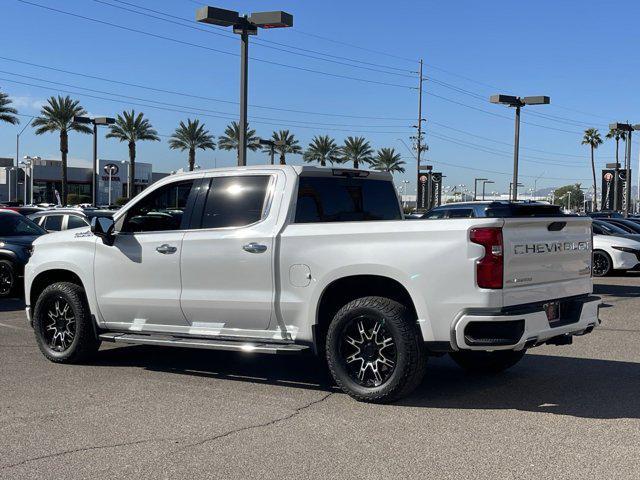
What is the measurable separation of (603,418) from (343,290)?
7.67 feet

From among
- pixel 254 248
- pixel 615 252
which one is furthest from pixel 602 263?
pixel 254 248

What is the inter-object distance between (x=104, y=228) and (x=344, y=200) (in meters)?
2.43

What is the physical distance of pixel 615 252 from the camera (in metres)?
19.4

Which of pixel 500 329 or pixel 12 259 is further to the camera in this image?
pixel 12 259

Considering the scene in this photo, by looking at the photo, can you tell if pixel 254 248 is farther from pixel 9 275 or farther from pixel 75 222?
pixel 75 222

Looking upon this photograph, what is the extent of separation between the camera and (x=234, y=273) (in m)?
7.08

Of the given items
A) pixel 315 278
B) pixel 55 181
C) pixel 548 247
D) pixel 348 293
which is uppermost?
pixel 55 181

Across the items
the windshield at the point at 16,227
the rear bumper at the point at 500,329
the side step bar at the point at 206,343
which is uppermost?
the windshield at the point at 16,227

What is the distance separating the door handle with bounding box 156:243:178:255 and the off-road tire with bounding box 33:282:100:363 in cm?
123

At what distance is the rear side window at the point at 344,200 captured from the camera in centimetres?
729

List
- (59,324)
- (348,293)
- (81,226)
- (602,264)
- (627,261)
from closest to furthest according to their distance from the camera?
(348,293) → (59,324) → (81,226) → (627,261) → (602,264)

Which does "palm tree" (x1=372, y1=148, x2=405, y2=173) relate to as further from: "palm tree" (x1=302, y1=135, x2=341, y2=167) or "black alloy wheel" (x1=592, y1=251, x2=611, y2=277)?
"black alloy wheel" (x1=592, y1=251, x2=611, y2=277)

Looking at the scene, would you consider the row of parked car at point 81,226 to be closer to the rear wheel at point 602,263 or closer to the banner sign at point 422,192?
the rear wheel at point 602,263

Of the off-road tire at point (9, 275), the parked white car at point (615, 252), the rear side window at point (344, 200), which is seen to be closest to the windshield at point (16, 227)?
the off-road tire at point (9, 275)
